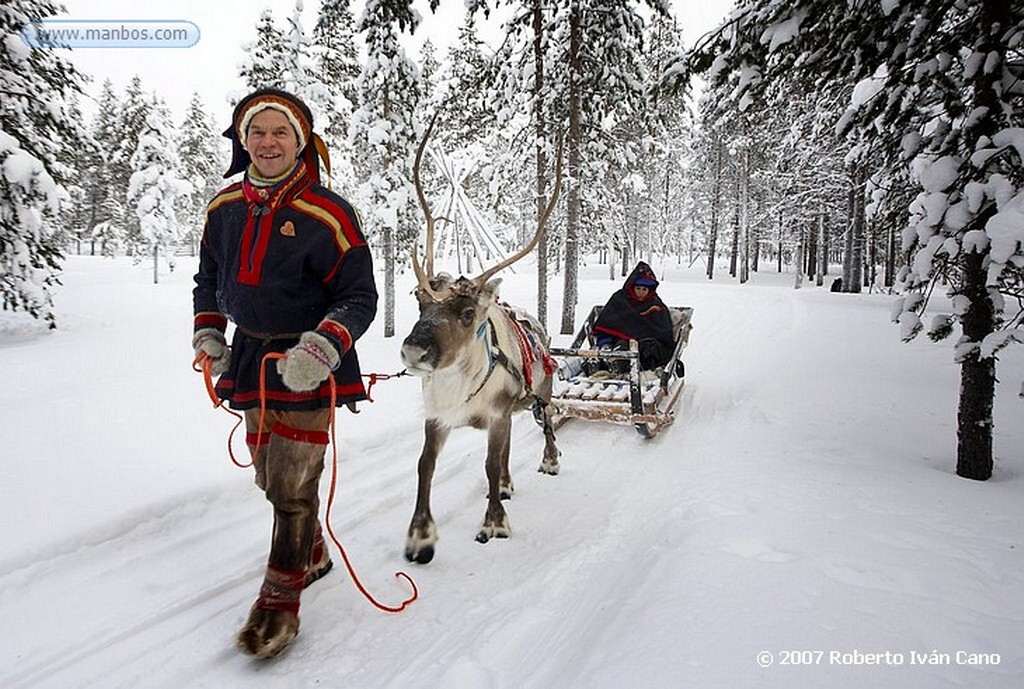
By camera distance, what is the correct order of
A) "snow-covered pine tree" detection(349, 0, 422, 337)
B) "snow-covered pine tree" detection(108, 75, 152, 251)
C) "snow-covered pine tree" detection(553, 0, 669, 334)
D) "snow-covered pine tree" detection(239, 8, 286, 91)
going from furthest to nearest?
"snow-covered pine tree" detection(108, 75, 152, 251)
"snow-covered pine tree" detection(239, 8, 286, 91)
"snow-covered pine tree" detection(349, 0, 422, 337)
"snow-covered pine tree" detection(553, 0, 669, 334)

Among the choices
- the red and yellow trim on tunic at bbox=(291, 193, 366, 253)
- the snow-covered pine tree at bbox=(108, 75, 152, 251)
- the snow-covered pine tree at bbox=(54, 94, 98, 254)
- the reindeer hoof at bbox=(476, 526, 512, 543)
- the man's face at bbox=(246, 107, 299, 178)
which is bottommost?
the reindeer hoof at bbox=(476, 526, 512, 543)

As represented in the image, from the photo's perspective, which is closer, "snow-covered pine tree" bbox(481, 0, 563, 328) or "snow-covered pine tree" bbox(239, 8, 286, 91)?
"snow-covered pine tree" bbox(481, 0, 563, 328)

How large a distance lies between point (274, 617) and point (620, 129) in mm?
14319

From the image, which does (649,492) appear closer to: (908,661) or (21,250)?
(908,661)

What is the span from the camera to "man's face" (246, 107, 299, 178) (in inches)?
116

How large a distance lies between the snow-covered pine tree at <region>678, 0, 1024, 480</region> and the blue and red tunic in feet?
13.8

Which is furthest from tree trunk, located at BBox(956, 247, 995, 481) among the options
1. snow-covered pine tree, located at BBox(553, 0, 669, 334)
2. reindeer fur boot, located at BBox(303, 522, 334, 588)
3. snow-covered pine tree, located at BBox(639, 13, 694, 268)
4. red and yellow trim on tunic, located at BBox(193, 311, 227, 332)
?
snow-covered pine tree, located at BBox(553, 0, 669, 334)

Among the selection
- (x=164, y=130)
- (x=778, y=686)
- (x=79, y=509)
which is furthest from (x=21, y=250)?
(x=164, y=130)

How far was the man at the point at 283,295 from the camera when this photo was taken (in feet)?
9.66

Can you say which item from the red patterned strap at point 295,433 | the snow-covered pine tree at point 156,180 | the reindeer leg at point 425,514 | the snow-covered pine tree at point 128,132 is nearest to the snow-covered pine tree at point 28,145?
the reindeer leg at point 425,514

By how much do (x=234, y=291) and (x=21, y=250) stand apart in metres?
11.8

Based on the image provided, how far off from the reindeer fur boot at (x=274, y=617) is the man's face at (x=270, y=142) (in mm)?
2109

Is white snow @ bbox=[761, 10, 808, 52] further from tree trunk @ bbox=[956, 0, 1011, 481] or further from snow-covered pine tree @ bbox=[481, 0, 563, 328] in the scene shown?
snow-covered pine tree @ bbox=[481, 0, 563, 328]

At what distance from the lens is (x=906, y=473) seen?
5.28m
